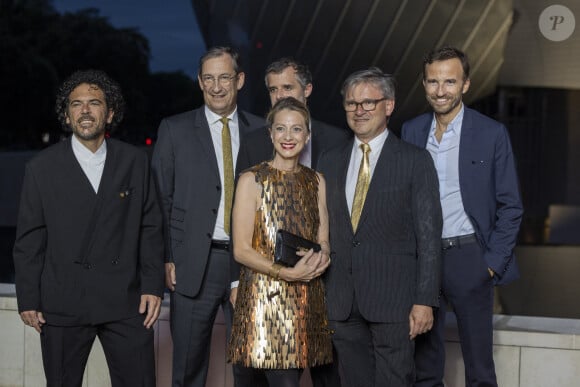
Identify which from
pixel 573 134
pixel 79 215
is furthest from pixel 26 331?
pixel 573 134

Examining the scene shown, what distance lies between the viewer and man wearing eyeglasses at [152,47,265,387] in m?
3.59

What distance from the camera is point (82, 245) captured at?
3.01 m

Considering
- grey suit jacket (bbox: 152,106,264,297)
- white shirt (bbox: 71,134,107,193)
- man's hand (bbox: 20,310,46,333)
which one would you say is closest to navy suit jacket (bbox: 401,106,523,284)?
grey suit jacket (bbox: 152,106,264,297)

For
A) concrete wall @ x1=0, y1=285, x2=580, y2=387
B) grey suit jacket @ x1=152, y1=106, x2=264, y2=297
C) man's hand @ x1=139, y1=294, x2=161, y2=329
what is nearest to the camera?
man's hand @ x1=139, y1=294, x2=161, y2=329

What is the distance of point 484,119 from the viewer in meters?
3.35

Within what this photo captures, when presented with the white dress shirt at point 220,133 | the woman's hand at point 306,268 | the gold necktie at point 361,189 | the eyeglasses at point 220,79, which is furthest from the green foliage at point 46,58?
the woman's hand at point 306,268

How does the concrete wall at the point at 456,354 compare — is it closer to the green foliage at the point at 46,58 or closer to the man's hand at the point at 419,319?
the man's hand at the point at 419,319

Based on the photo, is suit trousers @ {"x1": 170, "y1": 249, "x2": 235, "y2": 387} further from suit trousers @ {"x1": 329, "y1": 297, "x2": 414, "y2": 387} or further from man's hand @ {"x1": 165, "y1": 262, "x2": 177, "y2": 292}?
suit trousers @ {"x1": 329, "y1": 297, "x2": 414, "y2": 387}

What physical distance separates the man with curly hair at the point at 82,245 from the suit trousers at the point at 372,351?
2.40ft

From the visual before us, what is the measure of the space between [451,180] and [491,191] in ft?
0.52

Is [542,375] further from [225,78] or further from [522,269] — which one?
[522,269]

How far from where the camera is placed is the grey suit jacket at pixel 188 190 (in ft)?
11.8

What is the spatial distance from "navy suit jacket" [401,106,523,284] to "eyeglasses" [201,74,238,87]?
99 cm

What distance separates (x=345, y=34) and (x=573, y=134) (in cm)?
345
